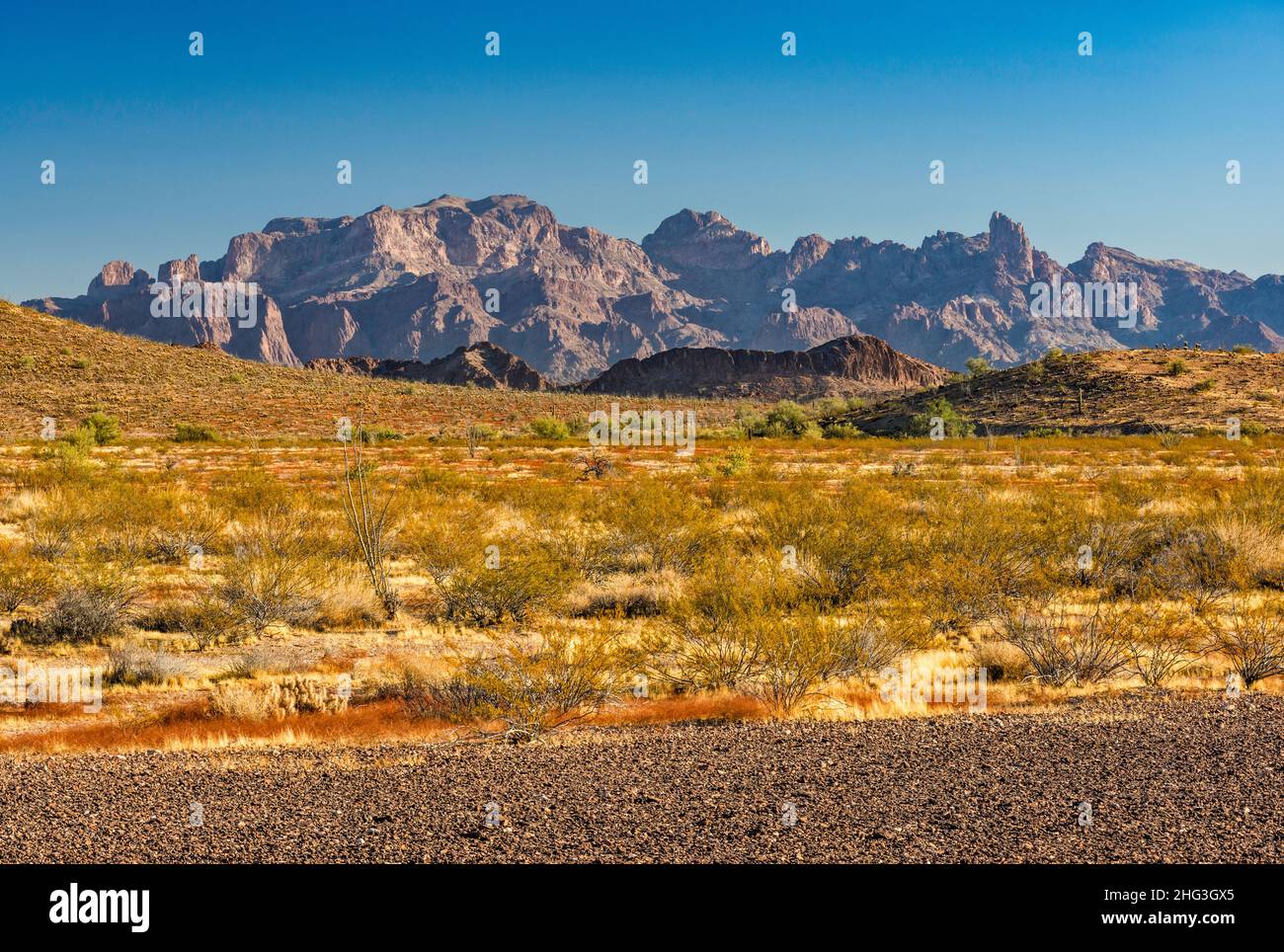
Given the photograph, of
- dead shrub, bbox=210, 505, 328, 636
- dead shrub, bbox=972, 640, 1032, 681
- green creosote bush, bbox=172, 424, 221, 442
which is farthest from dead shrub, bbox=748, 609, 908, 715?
green creosote bush, bbox=172, 424, 221, 442

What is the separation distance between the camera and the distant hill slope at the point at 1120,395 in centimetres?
6097

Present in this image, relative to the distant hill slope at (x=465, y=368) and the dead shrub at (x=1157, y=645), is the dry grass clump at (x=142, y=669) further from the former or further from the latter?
the distant hill slope at (x=465, y=368)

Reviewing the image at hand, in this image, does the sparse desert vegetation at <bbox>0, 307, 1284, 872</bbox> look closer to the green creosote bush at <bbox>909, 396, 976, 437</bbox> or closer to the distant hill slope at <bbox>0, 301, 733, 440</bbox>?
the distant hill slope at <bbox>0, 301, 733, 440</bbox>

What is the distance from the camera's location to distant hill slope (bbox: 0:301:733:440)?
2243 inches

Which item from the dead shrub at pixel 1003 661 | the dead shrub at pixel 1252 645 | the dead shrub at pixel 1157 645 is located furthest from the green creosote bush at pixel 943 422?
the dead shrub at pixel 1003 661

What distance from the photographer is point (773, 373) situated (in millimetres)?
153875

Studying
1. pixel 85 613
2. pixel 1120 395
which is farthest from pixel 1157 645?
pixel 1120 395

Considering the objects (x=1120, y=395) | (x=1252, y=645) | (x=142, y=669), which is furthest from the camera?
(x=1120, y=395)

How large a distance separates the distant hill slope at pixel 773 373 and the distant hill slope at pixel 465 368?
12.6 metres

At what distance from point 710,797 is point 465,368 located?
155947 mm

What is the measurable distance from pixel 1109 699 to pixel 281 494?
1990cm

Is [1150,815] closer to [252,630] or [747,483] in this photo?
[252,630]

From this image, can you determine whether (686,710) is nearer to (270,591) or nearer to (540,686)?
(540,686)

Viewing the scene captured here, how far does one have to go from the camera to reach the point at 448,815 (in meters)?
6.66
